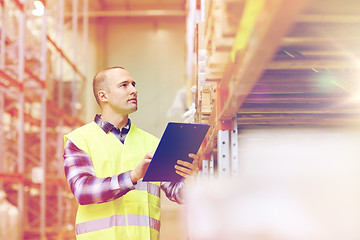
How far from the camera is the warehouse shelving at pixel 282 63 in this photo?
1.76 m

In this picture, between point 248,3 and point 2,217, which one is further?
→ point 2,217

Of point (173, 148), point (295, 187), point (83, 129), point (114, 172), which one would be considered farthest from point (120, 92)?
point (295, 187)

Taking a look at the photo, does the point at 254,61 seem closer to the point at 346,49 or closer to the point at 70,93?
the point at 346,49

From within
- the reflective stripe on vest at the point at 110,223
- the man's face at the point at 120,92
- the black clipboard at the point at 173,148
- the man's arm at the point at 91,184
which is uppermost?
the man's face at the point at 120,92

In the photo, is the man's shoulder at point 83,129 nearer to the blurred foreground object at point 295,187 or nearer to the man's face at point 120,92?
the man's face at point 120,92

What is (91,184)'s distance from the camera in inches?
116

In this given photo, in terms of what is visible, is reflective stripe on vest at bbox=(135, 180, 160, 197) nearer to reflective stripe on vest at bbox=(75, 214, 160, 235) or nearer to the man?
the man

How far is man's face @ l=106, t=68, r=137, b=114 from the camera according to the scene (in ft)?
10.8

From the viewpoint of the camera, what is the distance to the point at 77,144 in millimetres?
3094

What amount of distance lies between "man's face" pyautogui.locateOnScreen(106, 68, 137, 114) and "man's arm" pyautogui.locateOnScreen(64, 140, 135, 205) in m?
0.47

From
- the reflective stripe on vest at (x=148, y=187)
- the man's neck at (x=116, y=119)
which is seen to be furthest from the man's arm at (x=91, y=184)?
the man's neck at (x=116, y=119)

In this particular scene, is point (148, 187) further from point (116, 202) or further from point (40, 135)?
point (40, 135)

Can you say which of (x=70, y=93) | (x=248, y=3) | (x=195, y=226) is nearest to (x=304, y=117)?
(x=248, y=3)

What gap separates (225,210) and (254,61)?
2666mm
